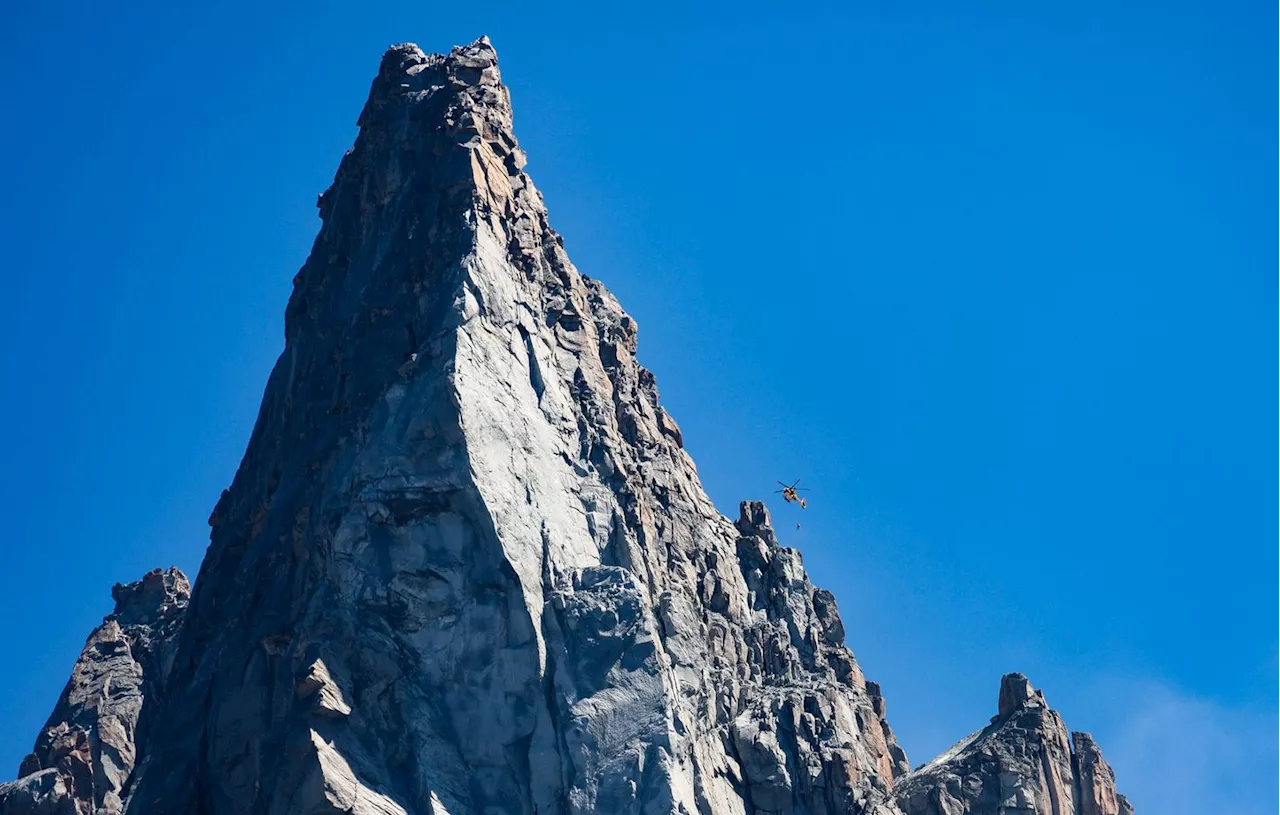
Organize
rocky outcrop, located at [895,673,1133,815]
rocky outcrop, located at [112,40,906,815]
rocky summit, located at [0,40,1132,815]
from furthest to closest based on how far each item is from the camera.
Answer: rocky outcrop, located at [895,673,1133,815]
rocky summit, located at [0,40,1132,815]
rocky outcrop, located at [112,40,906,815]

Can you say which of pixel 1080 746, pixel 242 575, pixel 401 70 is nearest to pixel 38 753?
pixel 242 575

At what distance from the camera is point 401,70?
183 m

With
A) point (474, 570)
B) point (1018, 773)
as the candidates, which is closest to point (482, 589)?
point (474, 570)

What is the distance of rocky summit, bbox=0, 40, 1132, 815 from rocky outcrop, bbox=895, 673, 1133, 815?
208 millimetres

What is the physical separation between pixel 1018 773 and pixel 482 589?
1653 inches

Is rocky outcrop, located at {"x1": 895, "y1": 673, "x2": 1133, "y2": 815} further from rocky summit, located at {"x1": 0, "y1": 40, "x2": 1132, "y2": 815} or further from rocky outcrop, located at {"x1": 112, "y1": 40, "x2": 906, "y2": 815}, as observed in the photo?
rocky outcrop, located at {"x1": 112, "y1": 40, "x2": 906, "y2": 815}

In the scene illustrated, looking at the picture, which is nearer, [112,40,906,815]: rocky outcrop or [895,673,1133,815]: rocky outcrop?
[112,40,906,815]: rocky outcrop

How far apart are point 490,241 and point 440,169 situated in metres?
7.89

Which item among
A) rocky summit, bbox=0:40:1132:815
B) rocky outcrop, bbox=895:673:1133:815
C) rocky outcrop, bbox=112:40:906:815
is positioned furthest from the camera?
rocky outcrop, bbox=895:673:1133:815

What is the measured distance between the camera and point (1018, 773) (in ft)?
569

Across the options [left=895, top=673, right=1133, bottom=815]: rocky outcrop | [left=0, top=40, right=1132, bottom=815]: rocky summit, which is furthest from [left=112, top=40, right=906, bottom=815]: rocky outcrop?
[left=895, top=673, right=1133, bottom=815]: rocky outcrop

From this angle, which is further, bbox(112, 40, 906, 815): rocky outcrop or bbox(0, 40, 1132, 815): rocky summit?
bbox(0, 40, 1132, 815): rocky summit

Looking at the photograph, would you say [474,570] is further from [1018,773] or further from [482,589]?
[1018,773]

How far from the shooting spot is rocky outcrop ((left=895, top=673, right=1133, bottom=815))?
565 feet
